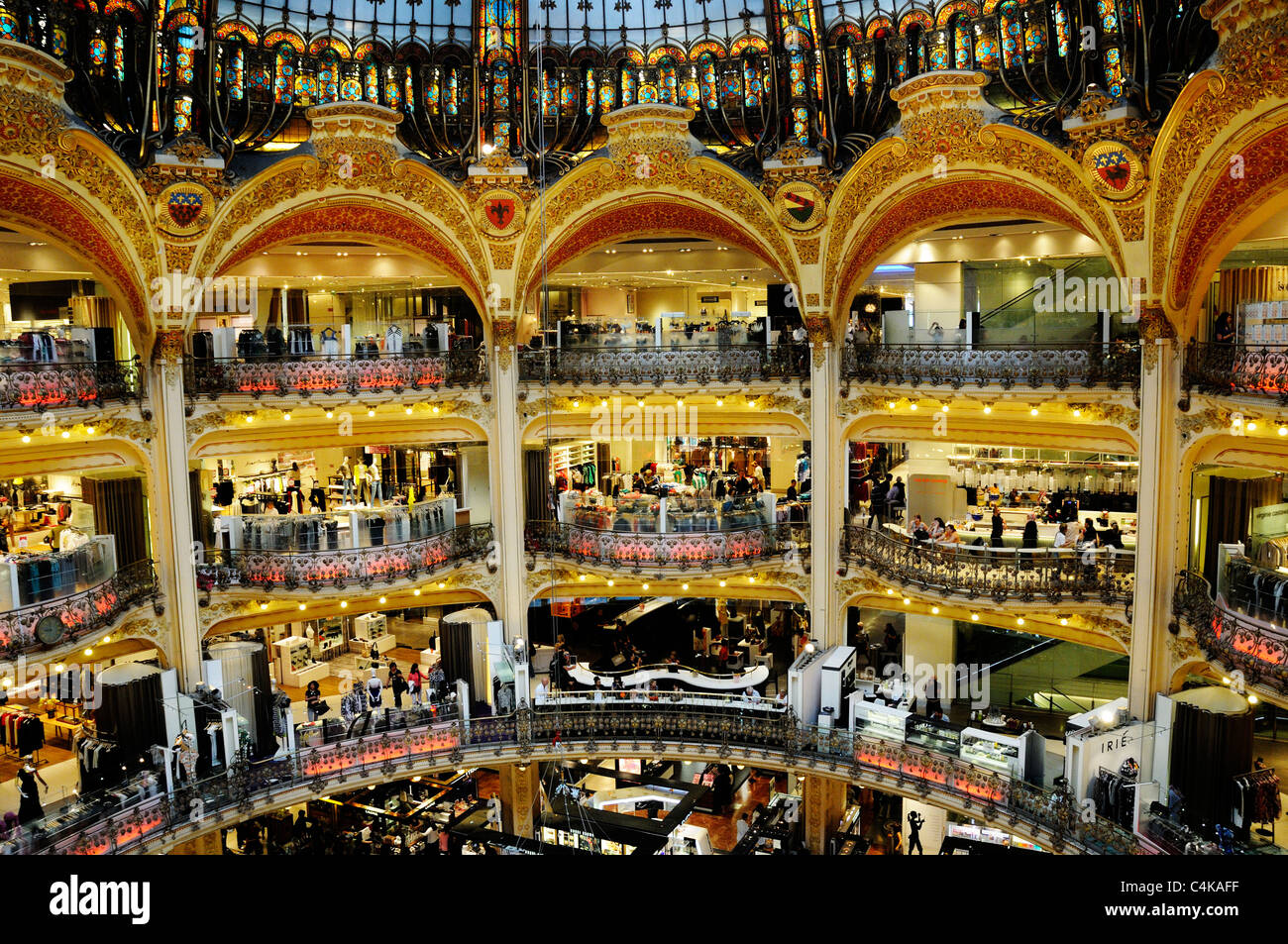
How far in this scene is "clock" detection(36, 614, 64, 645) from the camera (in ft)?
54.8

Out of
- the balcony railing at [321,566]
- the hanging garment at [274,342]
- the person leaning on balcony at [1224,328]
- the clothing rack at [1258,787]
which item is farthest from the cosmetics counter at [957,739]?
the hanging garment at [274,342]

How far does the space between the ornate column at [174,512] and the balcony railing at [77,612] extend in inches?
16.6

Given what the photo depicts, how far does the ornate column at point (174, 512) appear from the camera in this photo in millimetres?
19812

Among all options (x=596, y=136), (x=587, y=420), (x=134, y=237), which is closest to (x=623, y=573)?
(x=587, y=420)

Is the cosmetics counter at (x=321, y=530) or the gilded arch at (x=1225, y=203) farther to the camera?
the cosmetics counter at (x=321, y=530)

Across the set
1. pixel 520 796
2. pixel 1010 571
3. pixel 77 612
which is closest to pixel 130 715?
pixel 77 612

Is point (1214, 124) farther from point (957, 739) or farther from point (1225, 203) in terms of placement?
point (957, 739)

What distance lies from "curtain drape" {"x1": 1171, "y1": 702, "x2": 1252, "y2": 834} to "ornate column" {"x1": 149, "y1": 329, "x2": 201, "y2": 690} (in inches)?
719

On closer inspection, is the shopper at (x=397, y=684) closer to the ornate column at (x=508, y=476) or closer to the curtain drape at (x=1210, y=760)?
the ornate column at (x=508, y=476)

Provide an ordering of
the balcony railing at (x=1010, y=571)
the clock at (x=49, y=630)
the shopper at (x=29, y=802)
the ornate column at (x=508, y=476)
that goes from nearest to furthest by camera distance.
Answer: the shopper at (x=29, y=802), the clock at (x=49, y=630), the balcony railing at (x=1010, y=571), the ornate column at (x=508, y=476)

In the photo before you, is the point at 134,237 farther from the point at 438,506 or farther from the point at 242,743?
the point at 242,743

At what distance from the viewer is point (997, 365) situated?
63.0ft

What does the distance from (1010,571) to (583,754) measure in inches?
374

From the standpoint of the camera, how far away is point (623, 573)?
72.3ft
